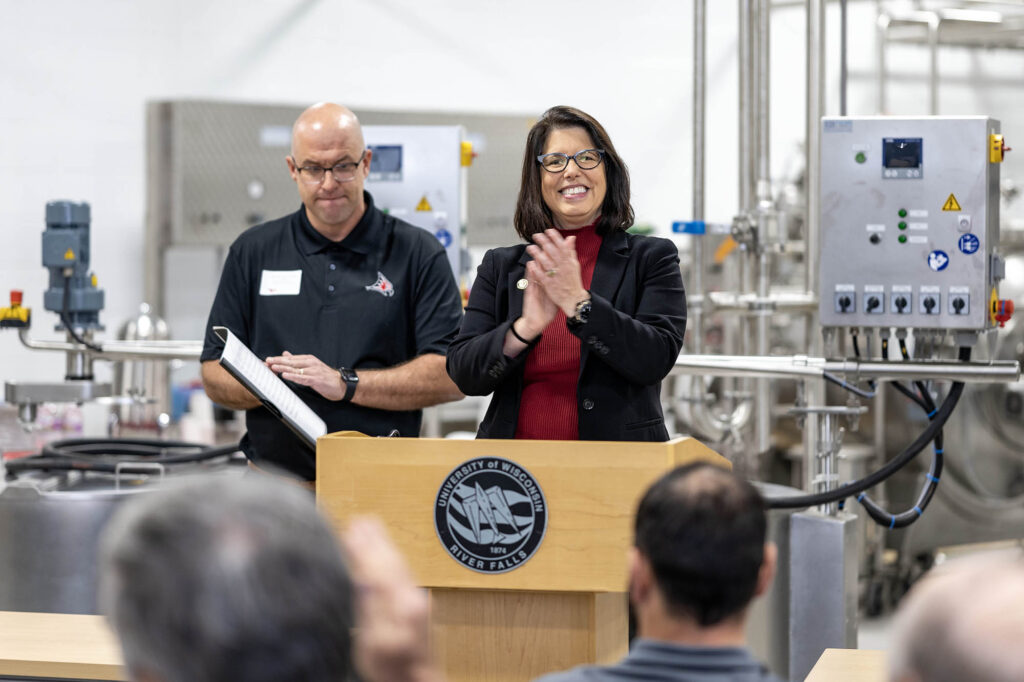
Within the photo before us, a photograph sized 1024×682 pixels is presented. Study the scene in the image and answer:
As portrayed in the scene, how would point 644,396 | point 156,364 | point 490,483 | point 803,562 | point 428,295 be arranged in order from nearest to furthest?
point 490,483
point 644,396
point 428,295
point 803,562
point 156,364

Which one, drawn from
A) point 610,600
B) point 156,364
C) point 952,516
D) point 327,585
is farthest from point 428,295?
point 952,516

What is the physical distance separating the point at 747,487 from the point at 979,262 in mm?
2272

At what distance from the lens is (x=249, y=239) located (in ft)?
8.93

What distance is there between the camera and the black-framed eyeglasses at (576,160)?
218 cm

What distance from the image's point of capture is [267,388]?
6.70 feet

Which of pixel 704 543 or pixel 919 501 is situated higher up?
pixel 704 543

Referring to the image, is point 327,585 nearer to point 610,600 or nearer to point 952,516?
point 610,600

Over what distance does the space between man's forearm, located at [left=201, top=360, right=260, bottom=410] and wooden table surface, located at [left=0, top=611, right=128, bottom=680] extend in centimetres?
54

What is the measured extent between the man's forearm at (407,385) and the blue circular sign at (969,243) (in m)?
1.48

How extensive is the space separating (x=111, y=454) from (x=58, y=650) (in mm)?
1724

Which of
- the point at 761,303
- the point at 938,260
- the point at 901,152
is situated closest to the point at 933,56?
the point at 761,303

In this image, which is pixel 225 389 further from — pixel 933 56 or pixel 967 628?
pixel 933 56

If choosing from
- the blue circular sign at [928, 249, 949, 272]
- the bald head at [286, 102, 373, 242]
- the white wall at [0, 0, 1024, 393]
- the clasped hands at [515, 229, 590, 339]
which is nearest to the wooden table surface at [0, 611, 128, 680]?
the clasped hands at [515, 229, 590, 339]

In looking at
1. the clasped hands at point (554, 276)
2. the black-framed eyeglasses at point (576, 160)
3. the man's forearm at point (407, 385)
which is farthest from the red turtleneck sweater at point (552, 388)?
the man's forearm at point (407, 385)
